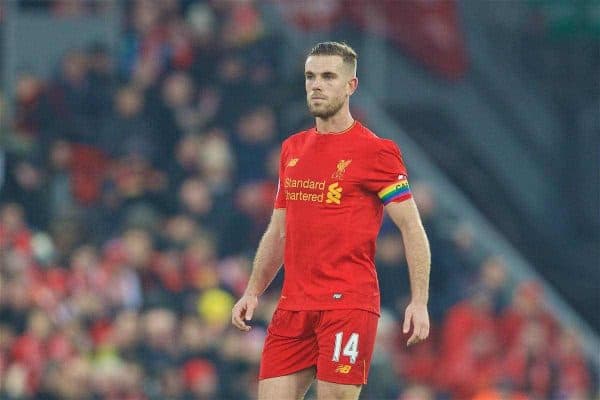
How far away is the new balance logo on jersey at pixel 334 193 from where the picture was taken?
7574 mm

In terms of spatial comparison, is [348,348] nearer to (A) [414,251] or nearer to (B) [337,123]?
(A) [414,251]

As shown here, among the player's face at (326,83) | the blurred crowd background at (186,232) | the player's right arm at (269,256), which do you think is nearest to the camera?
the player's face at (326,83)

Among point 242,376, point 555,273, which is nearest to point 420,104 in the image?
point 555,273

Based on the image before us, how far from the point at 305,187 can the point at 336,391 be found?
3.11 ft

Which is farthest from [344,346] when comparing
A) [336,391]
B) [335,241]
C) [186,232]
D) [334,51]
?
[186,232]

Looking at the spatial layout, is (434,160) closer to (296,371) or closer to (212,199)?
(212,199)

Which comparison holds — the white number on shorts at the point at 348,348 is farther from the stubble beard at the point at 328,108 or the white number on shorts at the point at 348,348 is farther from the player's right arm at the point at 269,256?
the stubble beard at the point at 328,108

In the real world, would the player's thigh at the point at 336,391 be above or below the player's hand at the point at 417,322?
below

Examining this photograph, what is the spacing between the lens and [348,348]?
755 centimetres

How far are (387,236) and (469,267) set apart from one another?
128 centimetres

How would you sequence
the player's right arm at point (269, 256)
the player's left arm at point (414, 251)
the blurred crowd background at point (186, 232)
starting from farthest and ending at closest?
the blurred crowd background at point (186, 232)
the player's right arm at point (269, 256)
the player's left arm at point (414, 251)

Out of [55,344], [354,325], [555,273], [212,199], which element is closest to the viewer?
[354,325]

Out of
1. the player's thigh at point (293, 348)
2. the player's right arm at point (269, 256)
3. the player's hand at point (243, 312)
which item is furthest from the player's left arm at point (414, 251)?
the player's hand at point (243, 312)

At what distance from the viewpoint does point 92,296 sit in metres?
13.8
